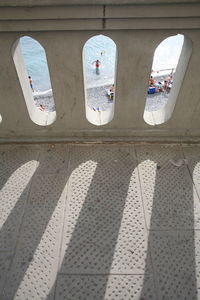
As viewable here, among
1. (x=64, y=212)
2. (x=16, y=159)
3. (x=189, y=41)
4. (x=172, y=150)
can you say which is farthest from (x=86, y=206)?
(x=189, y=41)

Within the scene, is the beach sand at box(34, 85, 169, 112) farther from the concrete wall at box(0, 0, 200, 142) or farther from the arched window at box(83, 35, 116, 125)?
the concrete wall at box(0, 0, 200, 142)

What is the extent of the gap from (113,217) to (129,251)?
1.38 ft

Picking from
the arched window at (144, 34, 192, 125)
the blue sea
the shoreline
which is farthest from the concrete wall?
the blue sea

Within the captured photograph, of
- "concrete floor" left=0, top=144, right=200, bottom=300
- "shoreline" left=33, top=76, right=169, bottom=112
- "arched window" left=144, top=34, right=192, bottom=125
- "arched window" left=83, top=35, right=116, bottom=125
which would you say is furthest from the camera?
"shoreline" left=33, top=76, right=169, bottom=112

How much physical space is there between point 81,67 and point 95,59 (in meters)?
9.93

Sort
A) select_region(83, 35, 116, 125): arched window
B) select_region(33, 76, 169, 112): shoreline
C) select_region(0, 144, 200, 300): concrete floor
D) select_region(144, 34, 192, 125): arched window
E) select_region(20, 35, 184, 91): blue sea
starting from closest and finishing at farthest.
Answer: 1. select_region(0, 144, 200, 300): concrete floor
2. select_region(144, 34, 192, 125): arched window
3. select_region(83, 35, 116, 125): arched window
4. select_region(33, 76, 169, 112): shoreline
5. select_region(20, 35, 184, 91): blue sea

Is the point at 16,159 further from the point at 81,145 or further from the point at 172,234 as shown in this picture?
the point at 172,234

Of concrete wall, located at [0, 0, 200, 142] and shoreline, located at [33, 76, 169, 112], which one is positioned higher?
concrete wall, located at [0, 0, 200, 142]

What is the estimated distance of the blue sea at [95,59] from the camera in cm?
987

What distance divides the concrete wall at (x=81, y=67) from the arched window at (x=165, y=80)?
9 cm

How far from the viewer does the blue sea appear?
987 cm

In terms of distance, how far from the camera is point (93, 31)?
239cm

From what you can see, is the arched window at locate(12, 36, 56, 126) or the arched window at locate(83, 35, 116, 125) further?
the arched window at locate(83, 35, 116, 125)

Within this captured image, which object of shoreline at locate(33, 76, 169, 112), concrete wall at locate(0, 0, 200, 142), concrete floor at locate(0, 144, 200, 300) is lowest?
shoreline at locate(33, 76, 169, 112)
